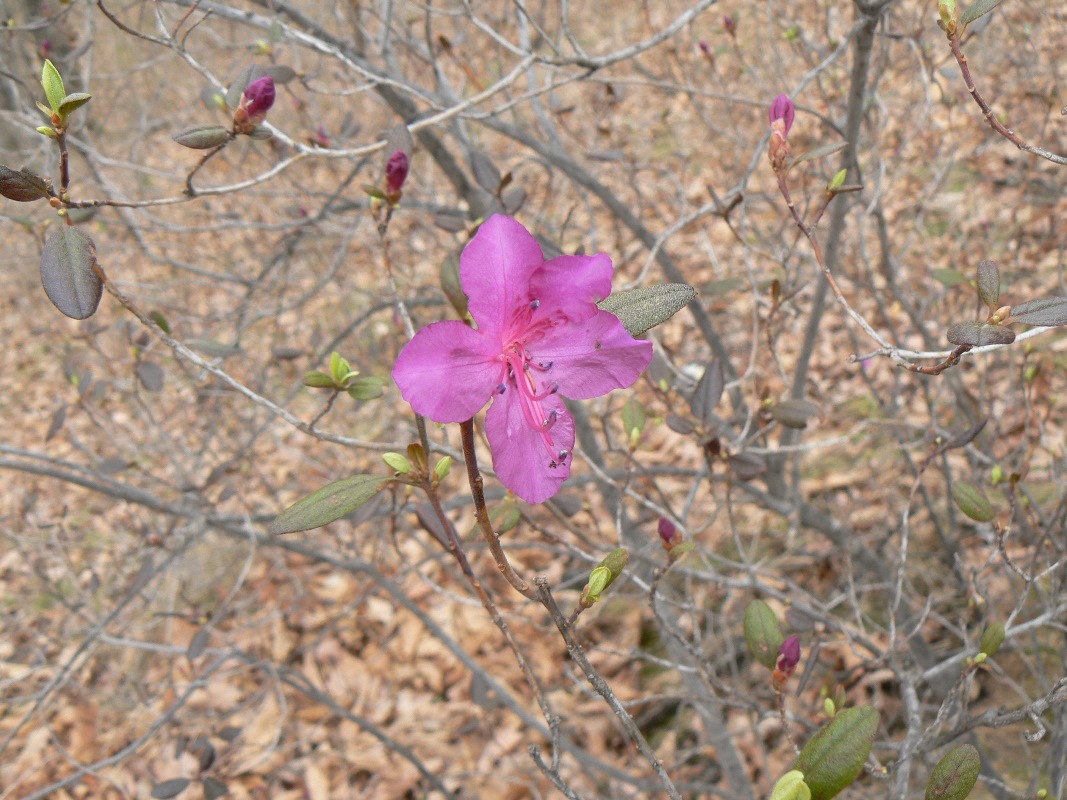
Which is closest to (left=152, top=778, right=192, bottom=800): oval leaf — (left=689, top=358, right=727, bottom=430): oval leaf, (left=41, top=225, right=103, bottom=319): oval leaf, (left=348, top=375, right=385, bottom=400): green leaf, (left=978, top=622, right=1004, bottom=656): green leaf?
(left=348, top=375, right=385, bottom=400): green leaf

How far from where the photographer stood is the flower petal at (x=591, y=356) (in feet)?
2.74

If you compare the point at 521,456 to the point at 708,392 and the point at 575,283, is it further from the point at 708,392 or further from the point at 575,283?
the point at 708,392

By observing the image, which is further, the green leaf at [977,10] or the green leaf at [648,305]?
the green leaf at [977,10]

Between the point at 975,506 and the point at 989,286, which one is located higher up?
the point at 989,286

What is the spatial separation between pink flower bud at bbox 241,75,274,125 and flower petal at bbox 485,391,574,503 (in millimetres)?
578

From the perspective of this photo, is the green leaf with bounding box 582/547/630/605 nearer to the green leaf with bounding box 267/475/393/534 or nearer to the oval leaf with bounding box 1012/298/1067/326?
the green leaf with bounding box 267/475/393/534

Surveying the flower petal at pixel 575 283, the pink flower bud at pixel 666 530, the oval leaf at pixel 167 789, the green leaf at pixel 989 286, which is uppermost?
the flower petal at pixel 575 283

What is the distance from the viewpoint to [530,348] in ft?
2.92

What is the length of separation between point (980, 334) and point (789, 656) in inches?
20.2

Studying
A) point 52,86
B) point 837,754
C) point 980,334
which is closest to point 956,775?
point 837,754

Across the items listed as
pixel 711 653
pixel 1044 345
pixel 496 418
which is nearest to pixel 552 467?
pixel 496 418

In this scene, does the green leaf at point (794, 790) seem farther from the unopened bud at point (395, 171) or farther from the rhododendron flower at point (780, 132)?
the unopened bud at point (395, 171)

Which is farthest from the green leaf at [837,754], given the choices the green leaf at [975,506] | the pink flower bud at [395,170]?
the pink flower bud at [395,170]

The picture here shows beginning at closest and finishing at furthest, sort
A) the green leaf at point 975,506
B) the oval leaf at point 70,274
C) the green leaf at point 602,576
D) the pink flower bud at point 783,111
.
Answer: the green leaf at point 602,576 < the oval leaf at point 70,274 < the pink flower bud at point 783,111 < the green leaf at point 975,506
